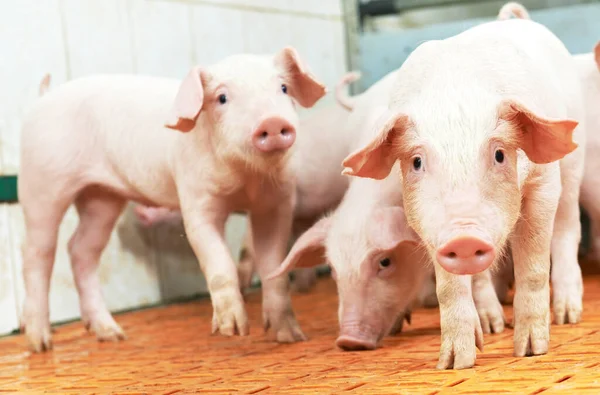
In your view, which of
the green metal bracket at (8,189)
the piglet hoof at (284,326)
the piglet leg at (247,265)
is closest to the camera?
the piglet hoof at (284,326)

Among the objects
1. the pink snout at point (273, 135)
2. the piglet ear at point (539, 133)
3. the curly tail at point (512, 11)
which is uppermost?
the curly tail at point (512, 11)

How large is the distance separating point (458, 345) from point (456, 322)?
0.24 feet

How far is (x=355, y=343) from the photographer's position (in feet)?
10.7

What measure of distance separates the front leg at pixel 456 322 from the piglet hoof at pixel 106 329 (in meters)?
1.90

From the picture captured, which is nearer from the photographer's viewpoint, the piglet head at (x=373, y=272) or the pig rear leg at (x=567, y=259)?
the piglet head at (x=373, y=272)

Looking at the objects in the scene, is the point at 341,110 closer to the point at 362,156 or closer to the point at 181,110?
the point at 181,110

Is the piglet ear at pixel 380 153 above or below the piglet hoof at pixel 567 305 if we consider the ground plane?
above

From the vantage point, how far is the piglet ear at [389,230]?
3.18m

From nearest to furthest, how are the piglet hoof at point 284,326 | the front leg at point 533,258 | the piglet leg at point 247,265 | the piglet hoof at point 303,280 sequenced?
1. the front leg at point 533,258
2. the piglet hoof at point 284,326
3. the piglet leg at point 247,265
4. the piglet hoof at point 303,280

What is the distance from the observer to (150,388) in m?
2.88

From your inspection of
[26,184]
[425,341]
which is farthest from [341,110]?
[425,341]

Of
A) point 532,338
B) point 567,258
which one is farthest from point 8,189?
point 532,338

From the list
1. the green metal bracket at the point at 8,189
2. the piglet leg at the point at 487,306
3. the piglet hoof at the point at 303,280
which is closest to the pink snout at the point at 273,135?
the piglet leg at the point at 487,306

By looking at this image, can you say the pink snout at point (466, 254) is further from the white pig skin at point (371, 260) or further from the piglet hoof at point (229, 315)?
the piglet hoof at point (229, 315)
